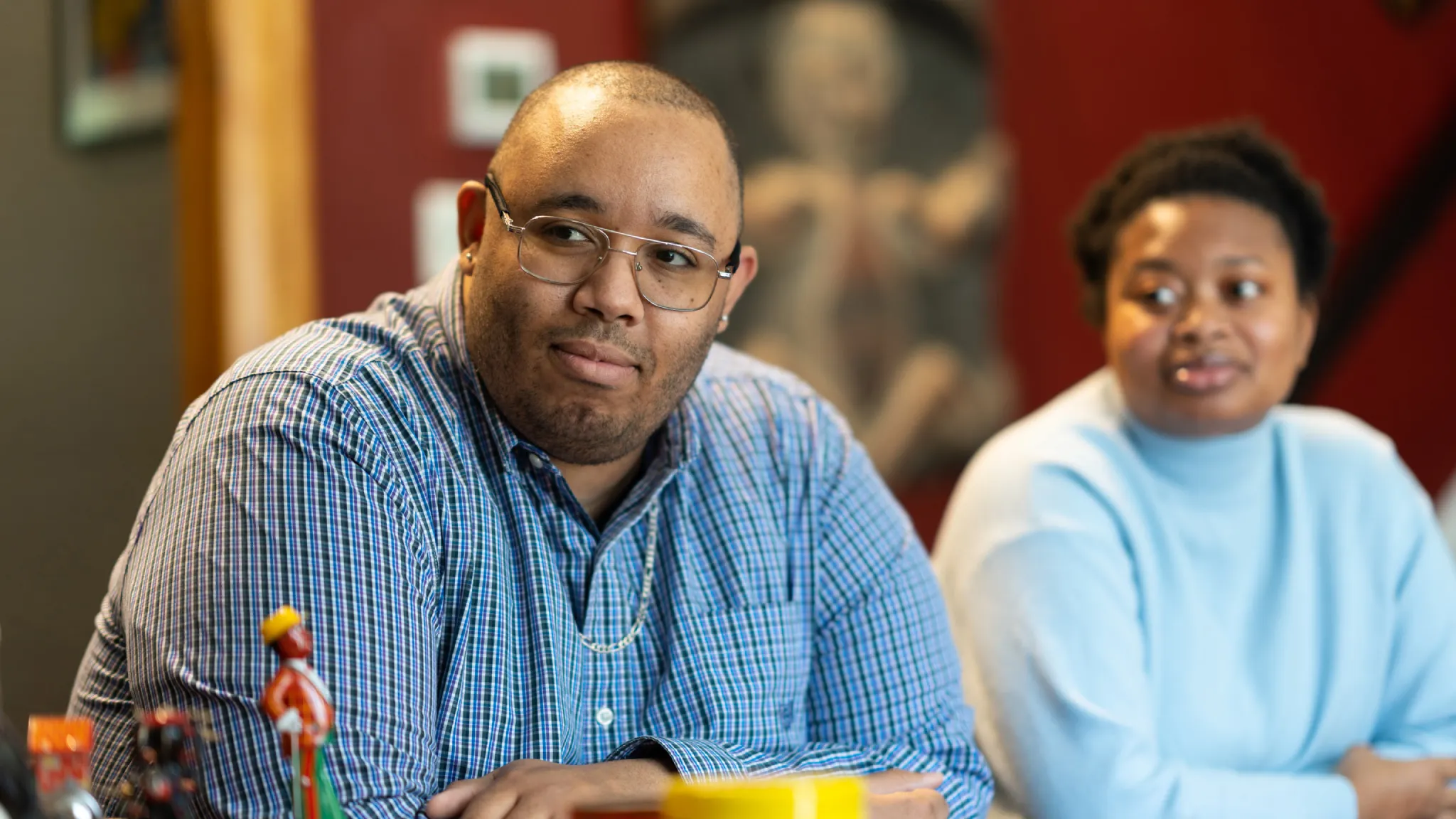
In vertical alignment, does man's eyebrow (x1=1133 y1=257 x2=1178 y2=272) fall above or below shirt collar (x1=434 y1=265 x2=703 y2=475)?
above

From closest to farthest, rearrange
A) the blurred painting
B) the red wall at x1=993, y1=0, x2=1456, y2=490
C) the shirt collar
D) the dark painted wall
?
1. the shirt collar
2. the dark painted wall
3. the blurred painting
4. the red wall at x1=993, y1=0, x2=1456, y2=490

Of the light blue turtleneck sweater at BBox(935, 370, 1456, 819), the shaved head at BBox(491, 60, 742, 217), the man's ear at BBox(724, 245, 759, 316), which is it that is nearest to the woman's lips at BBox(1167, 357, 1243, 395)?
the light blue turtleneck sweater at BBox(935, 370, 1456, 819)

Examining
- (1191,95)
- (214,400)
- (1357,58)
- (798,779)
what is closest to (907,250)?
(1191,95)

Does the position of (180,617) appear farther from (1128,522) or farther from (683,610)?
(1128,522)

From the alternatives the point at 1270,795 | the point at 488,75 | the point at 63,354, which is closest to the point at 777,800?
the point at 1270,795

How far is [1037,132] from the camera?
3.67 meters

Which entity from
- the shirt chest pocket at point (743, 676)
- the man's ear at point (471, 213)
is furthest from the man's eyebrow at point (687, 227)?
the shirt chest pocket at point (743, 676)

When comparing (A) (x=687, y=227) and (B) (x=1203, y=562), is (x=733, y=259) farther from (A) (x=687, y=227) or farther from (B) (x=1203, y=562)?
(B) (x=1203, y=562)

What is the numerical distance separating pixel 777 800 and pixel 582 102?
34.2 inches

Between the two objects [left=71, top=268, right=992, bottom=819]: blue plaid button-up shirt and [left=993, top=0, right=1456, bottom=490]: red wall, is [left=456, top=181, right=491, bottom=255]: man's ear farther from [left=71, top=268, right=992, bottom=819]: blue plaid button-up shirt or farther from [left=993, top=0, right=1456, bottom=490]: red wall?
[left=993, top=0, right=1456, bottom=490]: red wall

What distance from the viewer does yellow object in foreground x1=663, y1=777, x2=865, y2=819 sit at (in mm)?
813

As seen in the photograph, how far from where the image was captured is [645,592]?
1612mm

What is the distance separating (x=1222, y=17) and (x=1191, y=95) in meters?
0.22

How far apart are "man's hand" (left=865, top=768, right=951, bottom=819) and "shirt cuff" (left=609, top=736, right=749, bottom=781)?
0.14 meters
